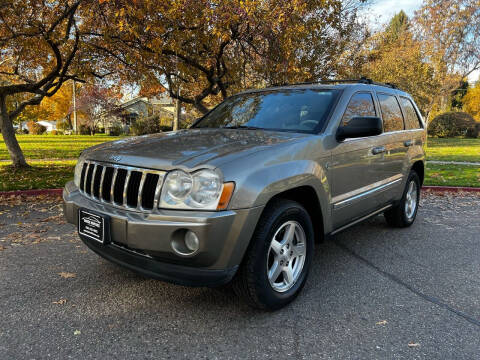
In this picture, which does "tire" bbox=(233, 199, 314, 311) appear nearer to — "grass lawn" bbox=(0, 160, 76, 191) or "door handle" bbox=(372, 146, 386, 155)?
"door handle" bbox=(372, 146, 386, 155)

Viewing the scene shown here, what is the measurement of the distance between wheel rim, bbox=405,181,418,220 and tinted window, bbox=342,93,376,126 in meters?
1.62

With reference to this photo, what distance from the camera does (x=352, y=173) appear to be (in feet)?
11.7

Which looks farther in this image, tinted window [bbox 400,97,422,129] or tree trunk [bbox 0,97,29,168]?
tree trunk [bbox 0,97,29,168]

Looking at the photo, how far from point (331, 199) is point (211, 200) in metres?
1.34

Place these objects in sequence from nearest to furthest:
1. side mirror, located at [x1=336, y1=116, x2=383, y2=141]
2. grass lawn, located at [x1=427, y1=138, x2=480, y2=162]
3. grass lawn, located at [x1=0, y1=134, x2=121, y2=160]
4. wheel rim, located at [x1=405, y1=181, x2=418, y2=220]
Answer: side mirror, located at [x1=336, y1=116, x2=383, y2=141], wheel rim, located at [x1=405, y1=181, x2=418, y2=220], grass lawn, located at [x1=427, y1=138, x2=480, y2=162], grass lawn, located at [x1=0, y1=134, x2=121, y2=160]

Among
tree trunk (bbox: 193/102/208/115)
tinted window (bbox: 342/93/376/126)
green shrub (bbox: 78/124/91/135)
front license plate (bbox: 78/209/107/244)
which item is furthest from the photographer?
green shrub (bbox: 78/124/91/135)

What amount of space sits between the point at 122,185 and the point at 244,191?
925mm

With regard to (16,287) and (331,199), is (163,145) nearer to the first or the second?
(331,199)

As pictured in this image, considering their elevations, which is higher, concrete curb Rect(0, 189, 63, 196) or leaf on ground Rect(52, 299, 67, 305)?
concrete curb Rect(0, 189, 63, 196)

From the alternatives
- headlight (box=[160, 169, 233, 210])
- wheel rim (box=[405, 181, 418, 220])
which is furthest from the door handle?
headlight (box=[160, 169, 233, 210])

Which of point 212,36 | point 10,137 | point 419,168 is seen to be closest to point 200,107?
point 212,36

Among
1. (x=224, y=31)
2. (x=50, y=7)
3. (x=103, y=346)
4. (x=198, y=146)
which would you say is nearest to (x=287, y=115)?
(x=198, y=146)

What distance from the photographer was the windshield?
3514 mm

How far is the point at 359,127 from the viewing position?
127 inches
